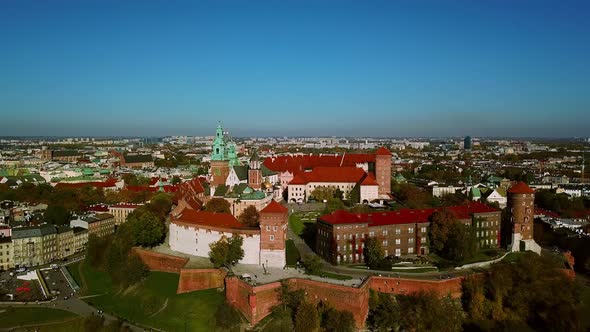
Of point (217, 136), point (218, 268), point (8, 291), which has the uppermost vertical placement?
point (217, 136)

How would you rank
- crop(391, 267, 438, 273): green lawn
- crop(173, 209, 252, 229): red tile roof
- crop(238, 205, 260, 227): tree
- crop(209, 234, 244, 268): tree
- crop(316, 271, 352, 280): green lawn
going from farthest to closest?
1. crop(238, 205, 260, 227): tree
2. crop(173, 209, 252, 229): red tile roof
3. crop(209, 234, 244, 268): tree
4. crop(391, 267, 438, 273): green lawn
5. crop(316, 271, 352, 280): green lawn

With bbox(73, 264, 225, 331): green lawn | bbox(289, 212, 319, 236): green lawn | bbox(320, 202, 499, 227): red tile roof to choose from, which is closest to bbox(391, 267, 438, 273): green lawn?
bbox(320, 202, 499, 227): red tile roof

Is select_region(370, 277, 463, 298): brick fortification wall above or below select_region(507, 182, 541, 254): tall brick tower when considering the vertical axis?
below

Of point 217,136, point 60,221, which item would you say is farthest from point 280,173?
point 60,221

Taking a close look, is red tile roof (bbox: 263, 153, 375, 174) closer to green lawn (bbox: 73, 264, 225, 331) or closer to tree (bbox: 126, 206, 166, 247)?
tree (bbox: 126, 206, 166, 247)

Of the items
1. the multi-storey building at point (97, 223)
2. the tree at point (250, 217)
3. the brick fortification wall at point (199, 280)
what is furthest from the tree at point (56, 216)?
the brick fortification wall at point (199, 280)

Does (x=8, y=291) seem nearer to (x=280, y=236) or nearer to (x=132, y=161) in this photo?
(x=280, y=236)

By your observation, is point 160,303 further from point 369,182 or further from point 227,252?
point 369,182

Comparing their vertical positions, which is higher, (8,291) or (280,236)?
(280,236)
